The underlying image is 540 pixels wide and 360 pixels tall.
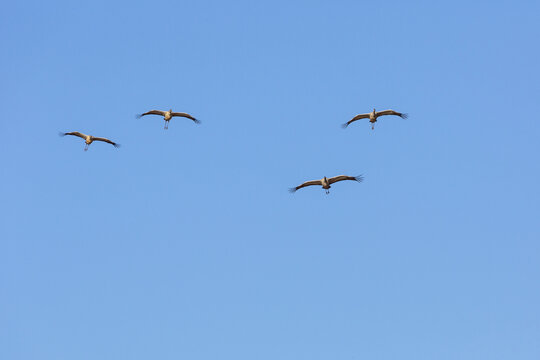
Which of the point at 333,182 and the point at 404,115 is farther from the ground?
the point at 404,115

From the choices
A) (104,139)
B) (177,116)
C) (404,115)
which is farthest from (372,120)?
(104,139)

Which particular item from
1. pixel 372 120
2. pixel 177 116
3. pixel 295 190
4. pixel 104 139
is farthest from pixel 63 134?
pixel 372 120

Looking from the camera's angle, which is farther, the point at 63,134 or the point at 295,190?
the point at 63,134

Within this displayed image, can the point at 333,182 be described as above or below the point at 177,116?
below

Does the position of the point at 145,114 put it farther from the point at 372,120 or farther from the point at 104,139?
the point at 372,120

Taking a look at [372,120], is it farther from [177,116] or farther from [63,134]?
[63,134]

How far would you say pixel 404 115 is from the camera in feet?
434

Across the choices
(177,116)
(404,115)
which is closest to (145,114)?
(177,116)

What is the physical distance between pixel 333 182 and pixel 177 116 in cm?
2648

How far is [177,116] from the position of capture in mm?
140875

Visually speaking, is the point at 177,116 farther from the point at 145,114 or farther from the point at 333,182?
the point at 333,182

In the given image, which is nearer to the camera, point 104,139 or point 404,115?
point 404,115

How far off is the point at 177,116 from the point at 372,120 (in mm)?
28236

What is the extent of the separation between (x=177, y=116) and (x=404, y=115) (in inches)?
1296
